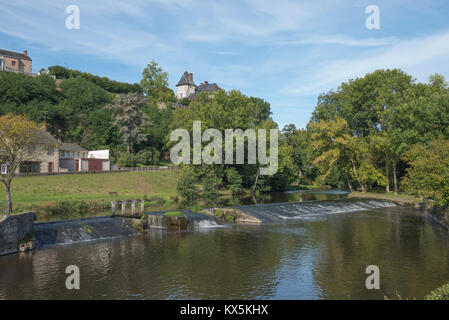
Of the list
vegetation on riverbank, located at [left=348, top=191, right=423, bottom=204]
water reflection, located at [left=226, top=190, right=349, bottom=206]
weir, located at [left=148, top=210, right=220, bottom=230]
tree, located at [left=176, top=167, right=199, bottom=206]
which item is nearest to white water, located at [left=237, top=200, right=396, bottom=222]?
vegetation on riverbank, located at [left=348, top=191, right=423, bottom=204]

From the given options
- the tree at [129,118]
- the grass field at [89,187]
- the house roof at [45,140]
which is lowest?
the grass field at [89,187]

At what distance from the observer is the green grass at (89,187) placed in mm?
46219

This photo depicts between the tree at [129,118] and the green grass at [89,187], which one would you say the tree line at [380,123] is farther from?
the tree at [129,118]

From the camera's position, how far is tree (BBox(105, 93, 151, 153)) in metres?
93.4

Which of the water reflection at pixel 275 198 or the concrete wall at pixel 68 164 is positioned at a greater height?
the concrete wall at pixel 68 164

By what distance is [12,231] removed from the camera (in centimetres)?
2447

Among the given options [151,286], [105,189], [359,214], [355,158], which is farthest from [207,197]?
[151,286]

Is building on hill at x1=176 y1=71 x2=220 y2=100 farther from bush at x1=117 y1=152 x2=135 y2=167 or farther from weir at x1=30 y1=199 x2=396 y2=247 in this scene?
weir at x1=30 y1=199 x2=396 y2=247

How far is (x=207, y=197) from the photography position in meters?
Result: 56.2

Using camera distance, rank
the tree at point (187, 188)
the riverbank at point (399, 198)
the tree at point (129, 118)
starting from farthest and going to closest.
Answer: the tree at point (129, 118), the tree at point (187, 188), the riverbank at point (399, 198)

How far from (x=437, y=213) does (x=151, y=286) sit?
3311cm

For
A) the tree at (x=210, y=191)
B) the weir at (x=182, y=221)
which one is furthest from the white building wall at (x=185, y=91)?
the weir at (x=182, y=221)
